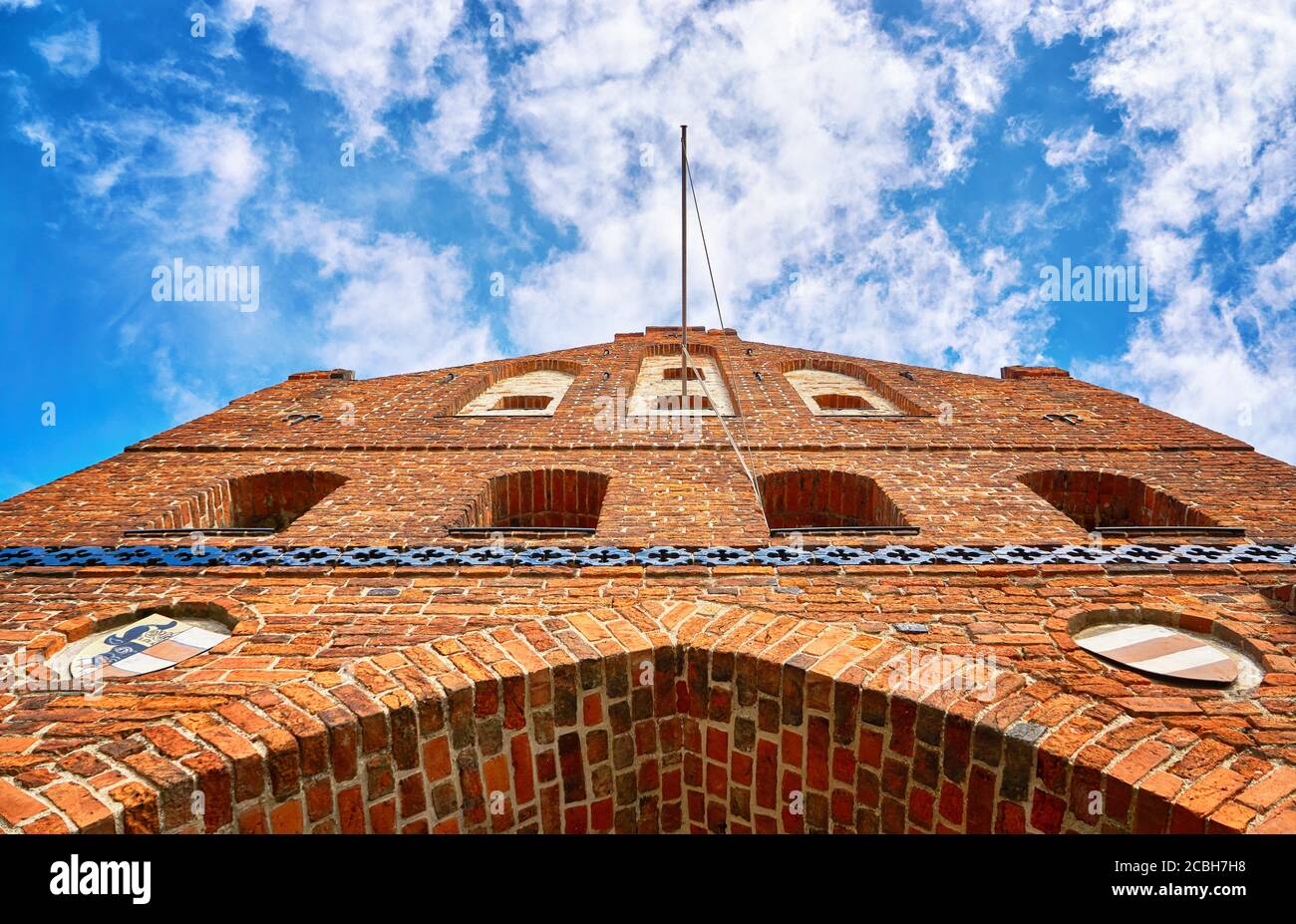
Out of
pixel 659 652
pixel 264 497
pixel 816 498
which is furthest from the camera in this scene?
pixel 264 497

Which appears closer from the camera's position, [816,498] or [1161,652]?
[1161,652]

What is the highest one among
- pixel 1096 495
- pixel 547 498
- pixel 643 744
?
pixel 547 498

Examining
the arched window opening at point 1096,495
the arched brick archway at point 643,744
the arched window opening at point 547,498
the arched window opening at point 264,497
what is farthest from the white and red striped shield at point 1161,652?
the arched window opening at point 264,497

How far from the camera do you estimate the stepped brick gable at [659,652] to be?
129 inches

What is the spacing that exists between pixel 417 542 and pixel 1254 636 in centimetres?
502

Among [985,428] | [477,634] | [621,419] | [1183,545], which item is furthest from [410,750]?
[985,428]

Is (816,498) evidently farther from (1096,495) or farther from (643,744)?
(643,744)

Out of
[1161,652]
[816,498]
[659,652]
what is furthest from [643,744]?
[816,498]

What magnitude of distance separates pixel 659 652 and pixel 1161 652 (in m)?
2.57

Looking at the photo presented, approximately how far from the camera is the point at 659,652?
4.06 meters

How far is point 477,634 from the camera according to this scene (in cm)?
415

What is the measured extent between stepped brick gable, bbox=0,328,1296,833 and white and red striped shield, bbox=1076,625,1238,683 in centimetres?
3

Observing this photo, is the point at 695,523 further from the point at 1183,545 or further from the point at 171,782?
the point at 171,782

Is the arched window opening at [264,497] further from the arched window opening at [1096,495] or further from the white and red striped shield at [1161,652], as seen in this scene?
the arched window opening at [1096,495]
